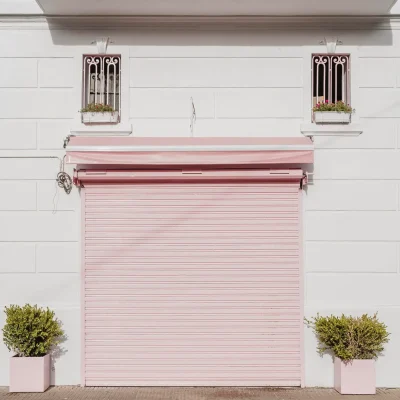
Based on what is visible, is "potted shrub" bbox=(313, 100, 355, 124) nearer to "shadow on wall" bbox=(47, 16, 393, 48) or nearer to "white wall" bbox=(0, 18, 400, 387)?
"white wall" bbox=(0, 18, 400, 387)

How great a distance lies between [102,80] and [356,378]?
219 inches

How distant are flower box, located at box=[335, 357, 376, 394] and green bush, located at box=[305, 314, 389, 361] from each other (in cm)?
11

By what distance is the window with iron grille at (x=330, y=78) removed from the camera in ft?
29.4

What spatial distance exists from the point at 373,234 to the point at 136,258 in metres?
3.44

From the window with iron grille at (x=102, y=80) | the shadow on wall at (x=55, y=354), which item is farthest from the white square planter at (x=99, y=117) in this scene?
the shadow on wall at (x=55, y=354)

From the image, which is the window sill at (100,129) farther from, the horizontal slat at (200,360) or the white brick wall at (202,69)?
the horizontal slat at (200,360)

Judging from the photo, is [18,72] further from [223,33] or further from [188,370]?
[188,370]

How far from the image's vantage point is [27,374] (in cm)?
829

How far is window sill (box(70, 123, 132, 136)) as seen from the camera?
8820mm

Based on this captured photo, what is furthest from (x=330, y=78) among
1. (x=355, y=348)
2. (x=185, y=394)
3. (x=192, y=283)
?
(x=185, y=394)

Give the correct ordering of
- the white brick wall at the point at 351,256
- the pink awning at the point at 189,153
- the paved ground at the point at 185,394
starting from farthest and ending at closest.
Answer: the white brick wall at the point at 351,256
the pink awning at the point at 189,153
the paved ground at the point at 185,394

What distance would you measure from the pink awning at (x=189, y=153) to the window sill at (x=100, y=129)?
0.37 m

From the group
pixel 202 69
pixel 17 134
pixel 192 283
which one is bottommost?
pixel 192 283

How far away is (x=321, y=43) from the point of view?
893 cm
